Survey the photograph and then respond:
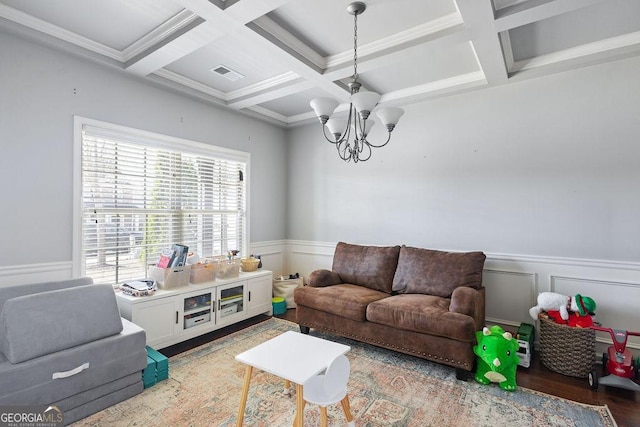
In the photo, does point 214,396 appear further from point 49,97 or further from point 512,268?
point 512,268

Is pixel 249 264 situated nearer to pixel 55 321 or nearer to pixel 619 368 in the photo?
pixel 55 321

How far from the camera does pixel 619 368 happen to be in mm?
2385

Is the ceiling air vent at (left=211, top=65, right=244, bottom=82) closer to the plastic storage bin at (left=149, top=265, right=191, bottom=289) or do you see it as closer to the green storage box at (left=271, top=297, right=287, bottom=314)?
the plastic storage bin at (left=149, top=265, right=191, bottom=289)

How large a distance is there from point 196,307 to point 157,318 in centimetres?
43

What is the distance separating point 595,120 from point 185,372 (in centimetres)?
422

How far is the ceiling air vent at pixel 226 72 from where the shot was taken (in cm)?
306

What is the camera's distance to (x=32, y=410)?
1799 millimetres

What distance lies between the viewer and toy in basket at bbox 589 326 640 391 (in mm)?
2310

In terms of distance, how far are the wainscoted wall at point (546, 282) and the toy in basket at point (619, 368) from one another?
31cm

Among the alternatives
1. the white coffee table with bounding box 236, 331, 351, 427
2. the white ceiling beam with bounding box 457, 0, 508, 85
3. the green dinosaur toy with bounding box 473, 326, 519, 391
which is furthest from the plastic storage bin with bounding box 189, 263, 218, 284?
the white ceiling beam with bounding box 457, 0, 508, 85

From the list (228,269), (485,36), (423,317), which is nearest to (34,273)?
(228,269)

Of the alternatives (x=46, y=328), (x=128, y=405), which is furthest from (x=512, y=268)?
(x=46, y=328)

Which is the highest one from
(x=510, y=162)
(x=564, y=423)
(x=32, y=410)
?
(x=510, y=162)

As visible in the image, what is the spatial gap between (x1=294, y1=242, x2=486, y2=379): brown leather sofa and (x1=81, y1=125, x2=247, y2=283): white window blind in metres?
1.46
